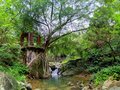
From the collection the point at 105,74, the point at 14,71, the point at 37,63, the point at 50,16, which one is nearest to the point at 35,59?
the point at 37,63

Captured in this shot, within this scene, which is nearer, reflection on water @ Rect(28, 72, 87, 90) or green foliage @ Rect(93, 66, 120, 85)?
green foliage @ Rect(93, 66, 120, 85)

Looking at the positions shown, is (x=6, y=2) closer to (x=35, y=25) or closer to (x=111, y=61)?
(x=35, y=25)

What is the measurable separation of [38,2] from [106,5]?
5848 millimetres

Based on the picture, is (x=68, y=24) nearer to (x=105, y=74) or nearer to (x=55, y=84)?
(x=55, y=84)

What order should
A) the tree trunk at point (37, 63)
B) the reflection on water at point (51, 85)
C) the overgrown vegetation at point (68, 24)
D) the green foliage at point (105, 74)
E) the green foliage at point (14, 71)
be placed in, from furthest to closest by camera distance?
the tree trunk at point (37, 63)
the overgrown vegetation at point (68, 24)
the reflection on water at point (51, 85)
the green foliage at point (105, 74)
the green foliage at point (14, 71)

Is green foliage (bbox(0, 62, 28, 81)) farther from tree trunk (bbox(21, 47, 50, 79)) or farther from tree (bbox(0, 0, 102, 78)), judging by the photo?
tree (bbox(0, 0, 102, 78))

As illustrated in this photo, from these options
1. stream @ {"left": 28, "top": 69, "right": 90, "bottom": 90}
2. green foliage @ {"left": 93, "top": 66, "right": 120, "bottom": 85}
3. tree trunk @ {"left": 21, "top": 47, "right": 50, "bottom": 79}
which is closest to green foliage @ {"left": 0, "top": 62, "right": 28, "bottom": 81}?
stream @ {"left": 28, "top": 69, "right": 90, "bottom": 90}

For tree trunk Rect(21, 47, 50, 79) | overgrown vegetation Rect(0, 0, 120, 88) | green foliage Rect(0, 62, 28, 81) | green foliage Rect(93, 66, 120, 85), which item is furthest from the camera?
Answer: tree trunk Rect(21, 47, 50, 79)

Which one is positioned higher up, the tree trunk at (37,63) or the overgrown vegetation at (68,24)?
the overgrown vegetation at (68,24)

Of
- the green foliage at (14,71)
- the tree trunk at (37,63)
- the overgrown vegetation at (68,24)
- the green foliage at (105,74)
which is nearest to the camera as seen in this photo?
the green foliage at (14,71)

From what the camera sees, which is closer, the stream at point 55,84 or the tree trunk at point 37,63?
the stream at point 55,84

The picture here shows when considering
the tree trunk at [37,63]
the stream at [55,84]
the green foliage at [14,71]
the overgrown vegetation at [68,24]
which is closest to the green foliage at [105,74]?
the stream at [55,84]

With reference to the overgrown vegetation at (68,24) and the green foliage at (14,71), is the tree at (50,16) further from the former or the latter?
the green foliage at (14,71)

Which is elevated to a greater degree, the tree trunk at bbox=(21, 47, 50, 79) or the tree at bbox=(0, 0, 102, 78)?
the tree at bbox=(0, 0, 102, 78)
